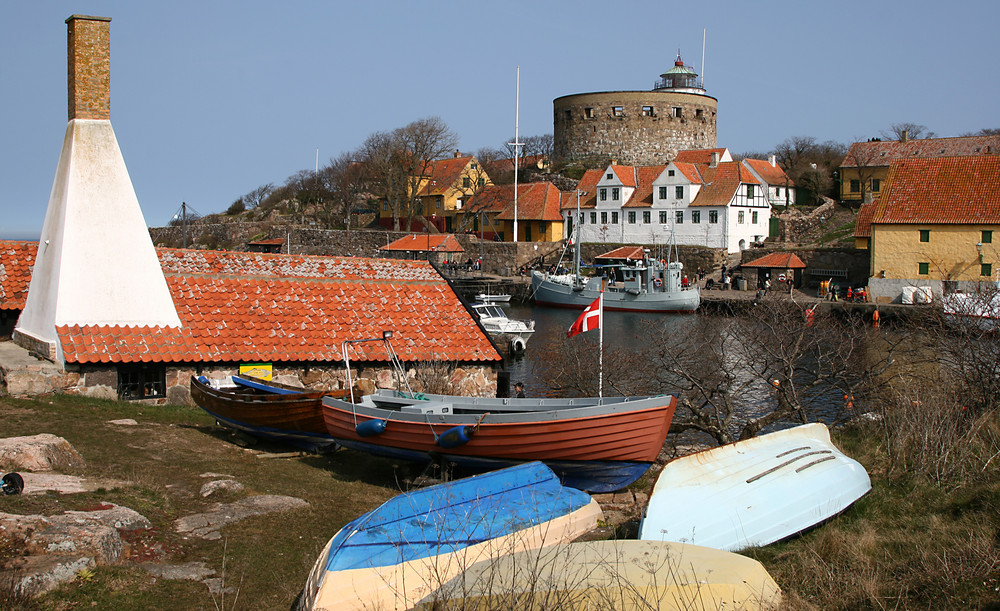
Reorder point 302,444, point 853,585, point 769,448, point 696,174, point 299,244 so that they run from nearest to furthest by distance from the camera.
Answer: point 853,585 → point 769,448 → point 302,444 → point 696,174 → point 299,244

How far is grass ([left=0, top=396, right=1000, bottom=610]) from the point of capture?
6.64 metres

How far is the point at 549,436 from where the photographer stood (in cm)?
1106

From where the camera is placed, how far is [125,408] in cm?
1423

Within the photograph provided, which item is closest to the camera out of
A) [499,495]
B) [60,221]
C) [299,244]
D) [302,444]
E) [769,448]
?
[499,495]

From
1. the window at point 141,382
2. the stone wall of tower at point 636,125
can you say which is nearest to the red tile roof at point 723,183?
the stone wall of tower at point 636,125

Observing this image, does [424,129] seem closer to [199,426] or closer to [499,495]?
[199,426]

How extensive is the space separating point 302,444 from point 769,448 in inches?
293

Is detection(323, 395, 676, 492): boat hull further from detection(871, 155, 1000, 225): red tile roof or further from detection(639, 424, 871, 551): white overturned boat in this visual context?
detection(871, 155, 1000, 225): red tile roof

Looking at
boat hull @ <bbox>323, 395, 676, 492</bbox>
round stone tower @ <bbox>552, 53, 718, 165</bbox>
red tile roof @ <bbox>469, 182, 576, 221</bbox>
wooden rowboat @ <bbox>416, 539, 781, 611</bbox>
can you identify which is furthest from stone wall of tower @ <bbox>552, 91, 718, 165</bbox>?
wooden rowboat @ <bbox>416, 539, 781, 611</bbox>

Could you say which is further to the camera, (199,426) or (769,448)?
(199,426)

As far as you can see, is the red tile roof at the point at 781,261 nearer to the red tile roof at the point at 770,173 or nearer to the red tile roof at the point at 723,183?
the red tile roof at the point at 723,183

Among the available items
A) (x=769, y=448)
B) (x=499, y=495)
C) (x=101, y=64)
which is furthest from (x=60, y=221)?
(x=769, y=448)

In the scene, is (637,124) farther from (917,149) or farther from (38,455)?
(38,455)

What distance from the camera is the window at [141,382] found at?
49.8 feet
